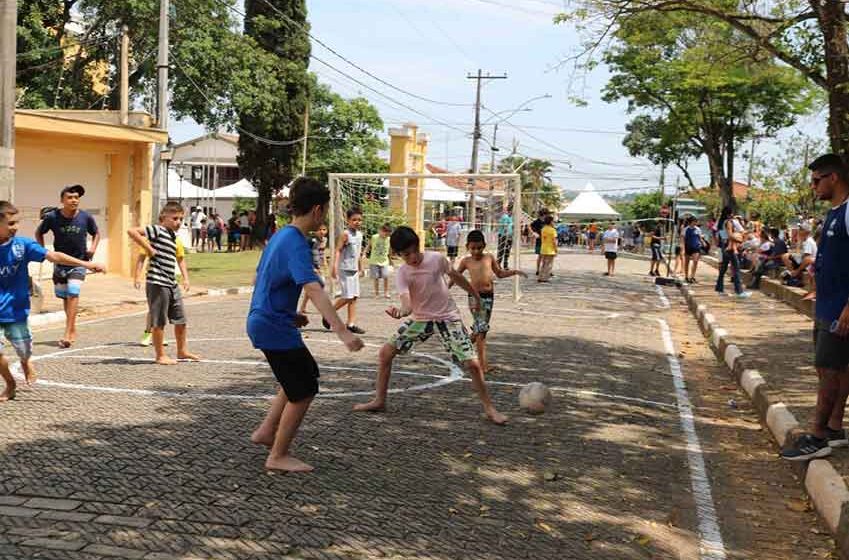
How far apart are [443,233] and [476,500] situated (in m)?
29.6

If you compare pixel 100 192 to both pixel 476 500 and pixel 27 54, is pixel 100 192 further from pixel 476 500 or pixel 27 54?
pixel 476 500

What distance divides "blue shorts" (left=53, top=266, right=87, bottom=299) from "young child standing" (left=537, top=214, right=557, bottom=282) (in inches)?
646

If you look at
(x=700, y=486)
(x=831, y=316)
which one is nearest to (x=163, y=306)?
(x=700, y=486)

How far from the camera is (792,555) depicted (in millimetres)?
5383

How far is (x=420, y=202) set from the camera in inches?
1208

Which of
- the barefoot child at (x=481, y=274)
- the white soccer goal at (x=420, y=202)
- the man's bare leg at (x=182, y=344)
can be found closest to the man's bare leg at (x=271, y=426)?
the barefoot child at (x=481, y=274)

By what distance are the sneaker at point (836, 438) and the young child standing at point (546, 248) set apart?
19.2 metres

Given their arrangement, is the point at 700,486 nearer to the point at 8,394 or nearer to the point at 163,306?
the point at 8,394

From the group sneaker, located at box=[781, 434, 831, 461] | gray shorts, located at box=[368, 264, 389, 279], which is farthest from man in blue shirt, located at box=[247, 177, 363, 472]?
gray shorts, located at box=[368, 264, 389, 279]

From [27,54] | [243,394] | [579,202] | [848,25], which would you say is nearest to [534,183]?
[579,202]

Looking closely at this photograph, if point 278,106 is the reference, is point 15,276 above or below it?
below

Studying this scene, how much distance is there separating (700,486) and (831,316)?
1443 millimetres

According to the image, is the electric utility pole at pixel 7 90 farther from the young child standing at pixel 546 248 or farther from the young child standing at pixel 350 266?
the young child standing at pixel 546 248

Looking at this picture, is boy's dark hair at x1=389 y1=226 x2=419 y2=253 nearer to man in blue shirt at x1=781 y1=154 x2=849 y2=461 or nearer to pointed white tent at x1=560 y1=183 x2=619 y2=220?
man in blue shirt at x1=781 y1=154 x2=849 y2=461
